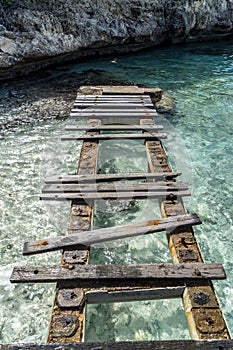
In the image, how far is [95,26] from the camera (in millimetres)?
13383

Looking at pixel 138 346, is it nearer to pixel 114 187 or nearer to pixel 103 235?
pixel 103 235

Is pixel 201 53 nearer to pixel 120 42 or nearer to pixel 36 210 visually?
pixel 120 42

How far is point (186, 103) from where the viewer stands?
9.31 m

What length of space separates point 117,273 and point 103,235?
58cm

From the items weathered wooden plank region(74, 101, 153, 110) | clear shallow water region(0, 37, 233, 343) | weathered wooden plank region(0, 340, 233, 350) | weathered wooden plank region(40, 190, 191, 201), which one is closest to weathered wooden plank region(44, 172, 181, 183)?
weathered wooden plank region(40, 190, 191, 201)

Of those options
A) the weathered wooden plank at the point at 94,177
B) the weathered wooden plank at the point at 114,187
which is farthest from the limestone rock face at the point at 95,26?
the weathered wooden plank at the point at 114,187

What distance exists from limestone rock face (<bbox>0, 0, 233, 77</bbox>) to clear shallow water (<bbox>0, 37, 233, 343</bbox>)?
195 inches

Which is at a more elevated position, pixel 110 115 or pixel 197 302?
pixel 110 115

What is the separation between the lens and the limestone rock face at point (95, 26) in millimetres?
11062

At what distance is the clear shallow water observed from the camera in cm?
336

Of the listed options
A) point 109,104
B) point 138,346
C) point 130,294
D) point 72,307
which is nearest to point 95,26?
point 109,104

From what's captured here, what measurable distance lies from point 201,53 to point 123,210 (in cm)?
1304

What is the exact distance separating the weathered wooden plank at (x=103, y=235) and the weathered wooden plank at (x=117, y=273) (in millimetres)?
326

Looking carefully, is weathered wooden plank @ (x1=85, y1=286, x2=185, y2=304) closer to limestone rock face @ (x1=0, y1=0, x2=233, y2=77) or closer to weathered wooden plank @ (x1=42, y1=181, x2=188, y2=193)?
weathered wooden plank @ (x1=42, y1=181, x2=188, y2=193)
